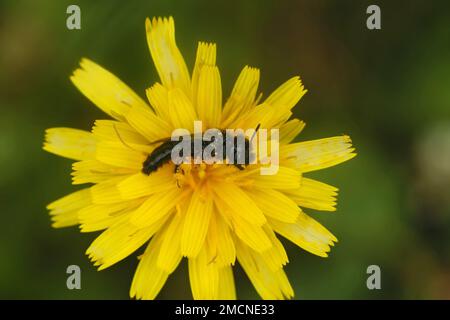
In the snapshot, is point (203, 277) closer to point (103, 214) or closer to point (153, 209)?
point (153, 209)

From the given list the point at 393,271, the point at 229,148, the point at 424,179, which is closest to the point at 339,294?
the point at 393,271

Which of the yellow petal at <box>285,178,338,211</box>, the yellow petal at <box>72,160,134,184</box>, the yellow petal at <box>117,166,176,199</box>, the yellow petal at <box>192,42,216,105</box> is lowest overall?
the yellow petal at <box>285,178,338,211</box>

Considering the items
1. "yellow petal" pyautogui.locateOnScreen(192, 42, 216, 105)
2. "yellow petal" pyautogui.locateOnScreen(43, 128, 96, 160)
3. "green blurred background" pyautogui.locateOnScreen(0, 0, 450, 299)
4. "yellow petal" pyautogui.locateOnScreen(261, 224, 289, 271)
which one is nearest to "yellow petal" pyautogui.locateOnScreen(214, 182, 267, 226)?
"yellow petal" pyautogui.locateOnScreen(261, 224, 289, 271)

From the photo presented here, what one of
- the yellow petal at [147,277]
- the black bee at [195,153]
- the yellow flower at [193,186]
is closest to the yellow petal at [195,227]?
the yellow flower at [193,186]

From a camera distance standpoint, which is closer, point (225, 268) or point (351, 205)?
point (225, 268)

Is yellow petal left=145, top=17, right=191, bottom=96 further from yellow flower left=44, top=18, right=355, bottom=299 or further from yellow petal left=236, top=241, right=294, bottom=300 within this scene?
yellow petal left=236, top=241, right=294, bottom=300

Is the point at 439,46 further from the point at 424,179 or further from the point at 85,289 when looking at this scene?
the point at 85,289

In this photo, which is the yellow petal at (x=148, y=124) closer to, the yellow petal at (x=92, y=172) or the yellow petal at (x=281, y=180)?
the yellow petal at (x=92, y=172)
